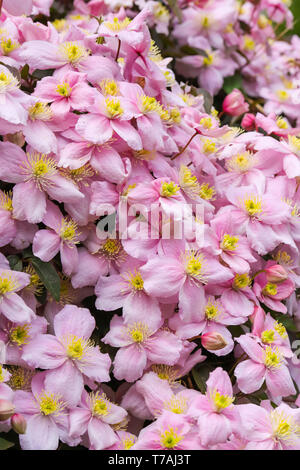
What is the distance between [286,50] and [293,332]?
774mm

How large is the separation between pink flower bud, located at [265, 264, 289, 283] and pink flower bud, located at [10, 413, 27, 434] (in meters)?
0.40

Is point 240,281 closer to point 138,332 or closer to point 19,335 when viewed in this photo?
point 138,332

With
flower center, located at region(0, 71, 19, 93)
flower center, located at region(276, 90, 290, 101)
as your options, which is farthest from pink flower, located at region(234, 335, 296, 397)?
flower center, located at region(276, 90, 290, 101)

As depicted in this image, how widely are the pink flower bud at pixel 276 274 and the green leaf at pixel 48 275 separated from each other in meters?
0.31

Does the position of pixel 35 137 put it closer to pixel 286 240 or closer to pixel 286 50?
pixel 286 240

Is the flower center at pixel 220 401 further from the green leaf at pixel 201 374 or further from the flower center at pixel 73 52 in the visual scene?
the flower center at pixel 73 52

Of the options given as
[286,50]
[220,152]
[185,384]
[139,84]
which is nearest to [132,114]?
[139,84]

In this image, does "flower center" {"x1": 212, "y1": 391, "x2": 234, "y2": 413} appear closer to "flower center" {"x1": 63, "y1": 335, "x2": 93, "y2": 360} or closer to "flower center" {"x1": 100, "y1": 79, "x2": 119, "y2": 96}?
"flower center" {"x1": 63, "y1": 335, "x2": 93, "y2": 360}

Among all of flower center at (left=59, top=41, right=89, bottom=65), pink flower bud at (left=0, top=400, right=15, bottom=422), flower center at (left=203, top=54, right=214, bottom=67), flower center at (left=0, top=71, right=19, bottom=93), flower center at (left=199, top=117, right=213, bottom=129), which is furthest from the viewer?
flower center at (left=203, top=54, right=214, bottom=67)

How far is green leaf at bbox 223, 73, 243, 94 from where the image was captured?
1427 mm

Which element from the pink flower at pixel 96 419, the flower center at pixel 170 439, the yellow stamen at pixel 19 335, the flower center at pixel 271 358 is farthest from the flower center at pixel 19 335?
the flower center at pixel 271 358

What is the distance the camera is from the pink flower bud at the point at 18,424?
0.75 meters

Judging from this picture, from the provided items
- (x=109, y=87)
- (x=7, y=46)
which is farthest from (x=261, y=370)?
(x=7, y=46)
